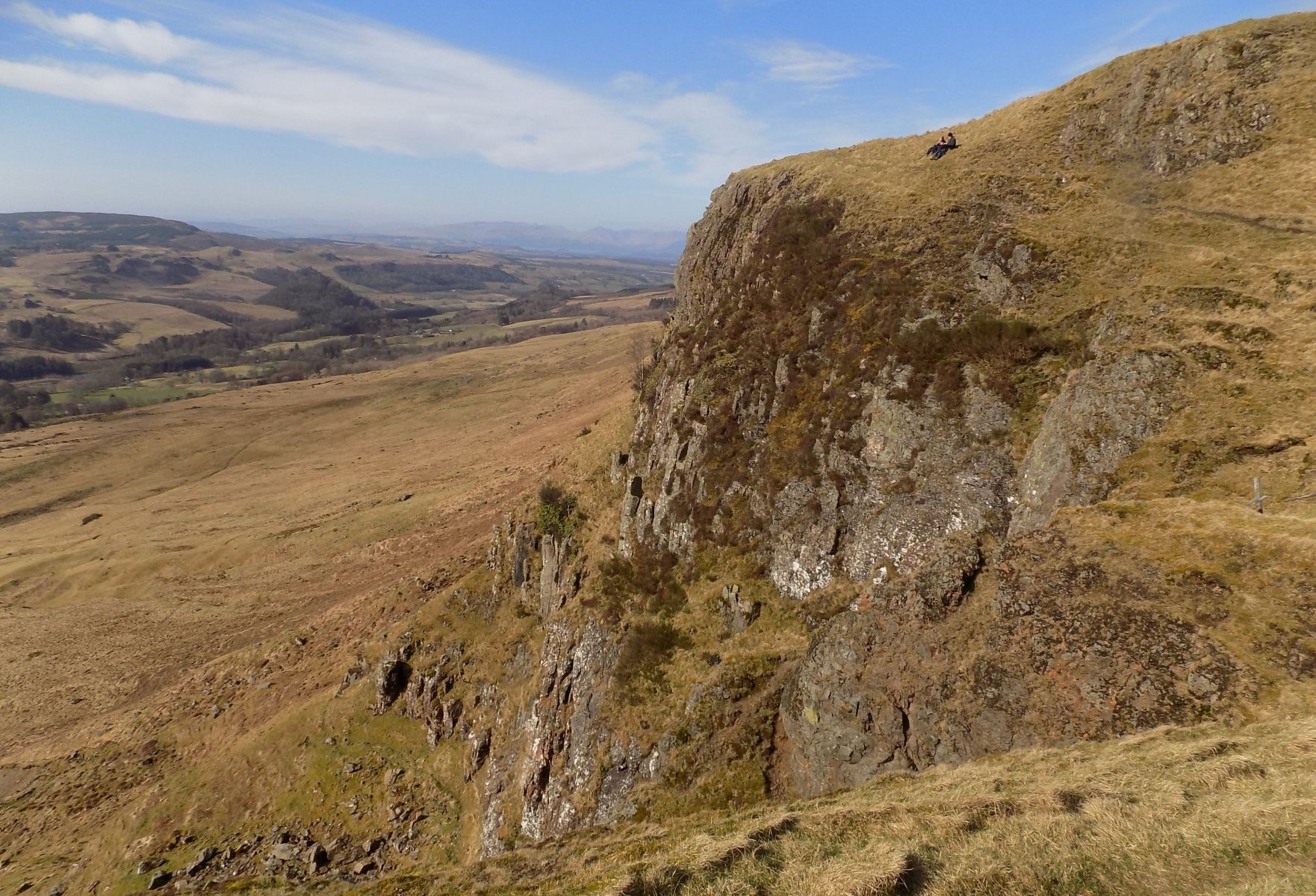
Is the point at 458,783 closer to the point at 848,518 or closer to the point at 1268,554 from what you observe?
the point at 848,518

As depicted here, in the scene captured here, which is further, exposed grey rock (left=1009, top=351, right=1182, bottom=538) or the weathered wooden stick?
exposed grey rock (left=1009, top=351, right=1182, bottom=538)

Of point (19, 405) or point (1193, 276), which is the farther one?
point (19, 405)

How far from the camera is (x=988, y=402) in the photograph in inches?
1029

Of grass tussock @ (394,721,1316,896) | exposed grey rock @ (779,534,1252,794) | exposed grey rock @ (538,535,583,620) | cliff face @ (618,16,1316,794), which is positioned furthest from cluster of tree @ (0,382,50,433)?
exposed grey rock @ (779,534,1252,794)

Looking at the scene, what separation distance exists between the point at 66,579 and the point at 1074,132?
116952mm

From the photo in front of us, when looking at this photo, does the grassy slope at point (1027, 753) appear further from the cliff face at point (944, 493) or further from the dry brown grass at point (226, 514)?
the dry brown grass at point (226, 514)

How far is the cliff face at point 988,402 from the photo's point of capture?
61.4 feet

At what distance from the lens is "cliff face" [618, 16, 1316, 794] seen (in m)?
18.7

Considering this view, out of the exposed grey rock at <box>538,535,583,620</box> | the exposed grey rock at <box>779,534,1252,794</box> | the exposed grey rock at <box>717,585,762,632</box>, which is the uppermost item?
the exposed grey rock at <box>779,534,1252,794</box>

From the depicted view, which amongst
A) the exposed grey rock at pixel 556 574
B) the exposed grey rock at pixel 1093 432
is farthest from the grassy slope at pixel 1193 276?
the exposed grey rock at pixel 556 574

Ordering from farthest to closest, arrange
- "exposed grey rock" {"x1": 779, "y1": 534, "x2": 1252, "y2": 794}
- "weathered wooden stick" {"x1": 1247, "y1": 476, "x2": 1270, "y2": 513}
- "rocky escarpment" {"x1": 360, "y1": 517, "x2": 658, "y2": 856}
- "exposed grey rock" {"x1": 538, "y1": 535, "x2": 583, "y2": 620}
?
"exposed grey rock" {"x1": 538, "y1": 535, "x2": 583, "y2": 620} → "rocky escarpment" {"x1": 360, "y1": 517, "x2": 658, "y2": 856} → "weathered wooden stick" {"x1": 1247, "y1": 476, "x2": 1270, "y2": 513} → "exposed grey rock" {"x1": 779, "y1": 534, "x2": 1252, "y2": 794}

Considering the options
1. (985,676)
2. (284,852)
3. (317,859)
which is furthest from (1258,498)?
(284,852)

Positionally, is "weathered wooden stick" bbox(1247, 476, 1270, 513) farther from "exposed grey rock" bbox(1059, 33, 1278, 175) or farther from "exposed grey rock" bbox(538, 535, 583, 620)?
"exposed grey rock" bbox(538, 535, 583, 620)

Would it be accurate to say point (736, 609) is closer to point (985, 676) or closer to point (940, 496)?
point (940, 496)
